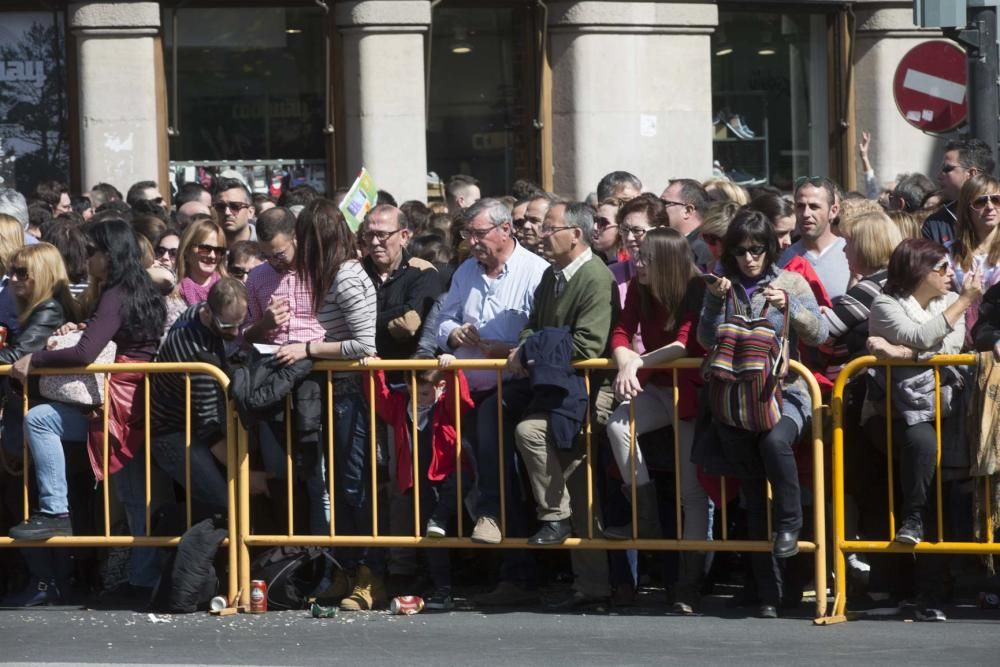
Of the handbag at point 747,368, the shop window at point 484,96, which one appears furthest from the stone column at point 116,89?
the handbag at point 747,368

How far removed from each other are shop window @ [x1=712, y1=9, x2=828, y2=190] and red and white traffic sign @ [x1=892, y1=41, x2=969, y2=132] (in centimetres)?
576

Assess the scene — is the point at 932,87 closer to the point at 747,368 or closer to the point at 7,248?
the point at 747,368

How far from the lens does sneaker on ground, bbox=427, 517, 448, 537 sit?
8.52 metres

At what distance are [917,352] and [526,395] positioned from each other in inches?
73.6

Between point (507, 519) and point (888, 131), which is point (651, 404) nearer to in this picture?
point (507, 519)

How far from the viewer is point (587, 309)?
8445 millimetres

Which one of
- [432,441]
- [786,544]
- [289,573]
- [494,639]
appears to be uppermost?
[432,441]

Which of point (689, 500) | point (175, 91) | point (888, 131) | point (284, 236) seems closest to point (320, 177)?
point (175, 91)

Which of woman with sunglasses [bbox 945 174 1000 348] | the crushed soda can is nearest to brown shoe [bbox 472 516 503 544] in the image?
the crushed soda can

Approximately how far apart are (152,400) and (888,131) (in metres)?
12.3

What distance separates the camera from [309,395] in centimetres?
859

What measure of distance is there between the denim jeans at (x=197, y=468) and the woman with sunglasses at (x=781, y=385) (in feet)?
8.15

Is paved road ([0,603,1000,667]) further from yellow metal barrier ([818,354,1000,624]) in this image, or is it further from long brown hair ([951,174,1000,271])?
long brown hair ([951,174,1000,271])

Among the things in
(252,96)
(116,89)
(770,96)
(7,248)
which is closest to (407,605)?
(7,248)
